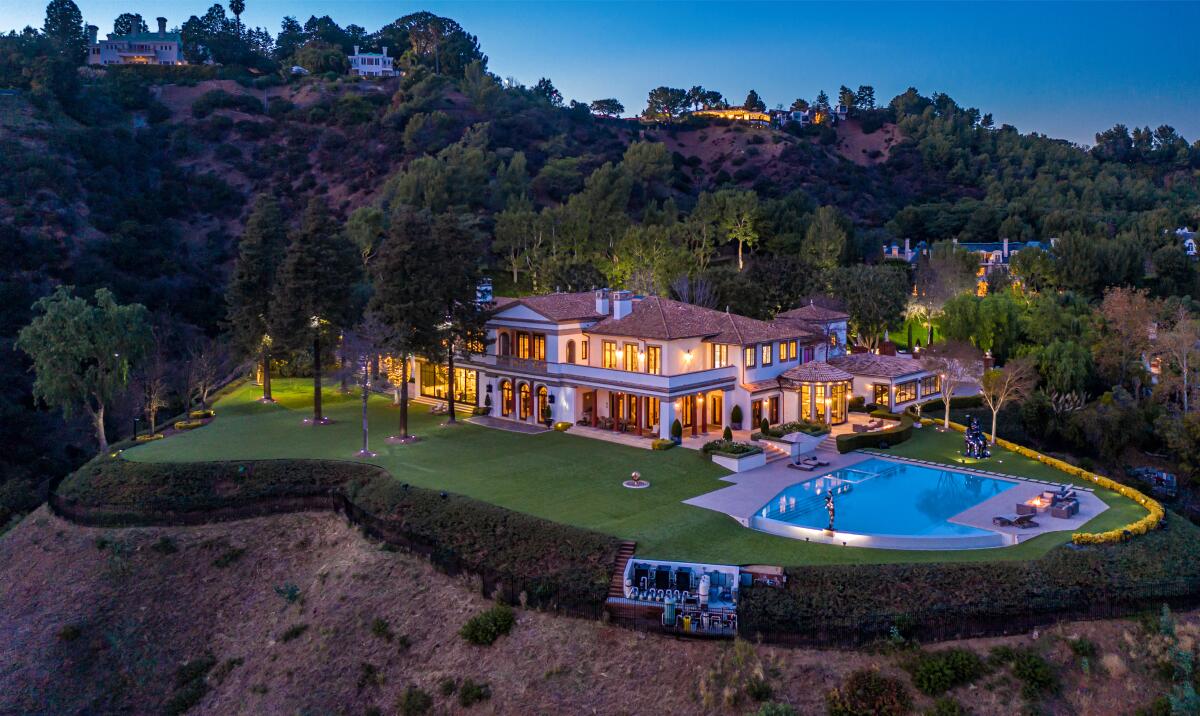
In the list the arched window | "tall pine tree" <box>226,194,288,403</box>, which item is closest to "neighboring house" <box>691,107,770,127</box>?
"tall pine tree" <box>226,194,288,403</box>

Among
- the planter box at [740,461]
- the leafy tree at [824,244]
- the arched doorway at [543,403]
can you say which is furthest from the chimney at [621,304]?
the leafy tree at [824,244]

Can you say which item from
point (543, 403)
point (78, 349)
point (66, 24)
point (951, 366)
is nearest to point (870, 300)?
point (951, 366)

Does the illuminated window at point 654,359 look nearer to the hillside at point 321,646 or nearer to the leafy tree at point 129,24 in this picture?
the hillside at point 321,646

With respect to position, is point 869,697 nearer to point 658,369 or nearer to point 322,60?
point 658,369

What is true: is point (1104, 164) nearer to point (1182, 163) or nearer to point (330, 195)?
point (1182, 163)

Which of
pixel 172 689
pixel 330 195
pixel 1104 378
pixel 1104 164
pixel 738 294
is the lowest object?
pixel 172 689

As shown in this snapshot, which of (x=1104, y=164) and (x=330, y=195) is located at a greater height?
(x=1104, y=164)

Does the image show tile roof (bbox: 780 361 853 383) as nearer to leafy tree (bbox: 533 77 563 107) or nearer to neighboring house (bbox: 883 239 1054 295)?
neighboring house (bbox: 883 239 1054 295)

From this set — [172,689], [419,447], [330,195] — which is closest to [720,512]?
[419,447]
